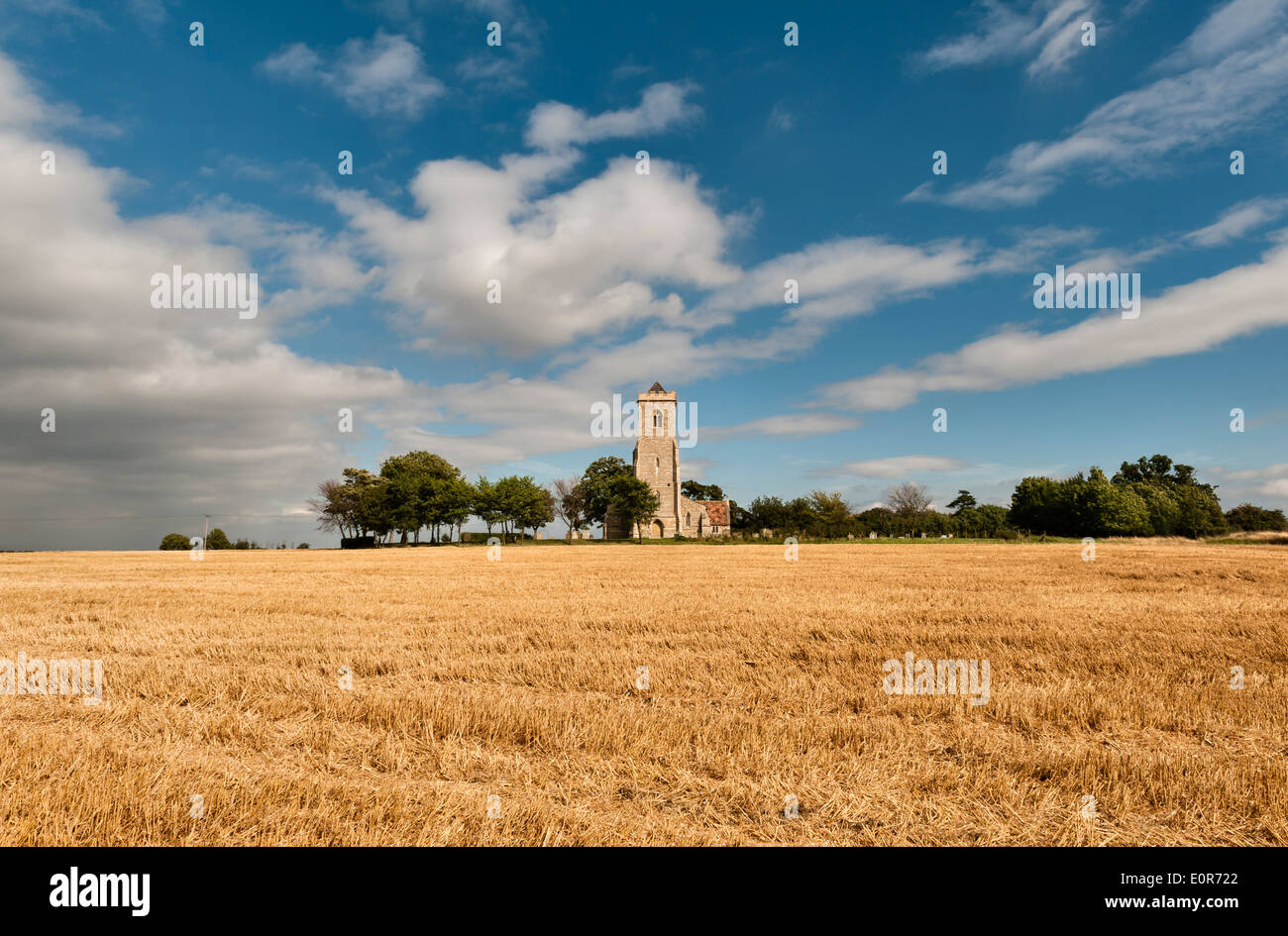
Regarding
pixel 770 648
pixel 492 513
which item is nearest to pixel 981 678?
pixel 770 648

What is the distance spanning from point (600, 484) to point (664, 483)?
1095cm

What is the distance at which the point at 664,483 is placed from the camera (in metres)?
98.9

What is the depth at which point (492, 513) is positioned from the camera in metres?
93.6

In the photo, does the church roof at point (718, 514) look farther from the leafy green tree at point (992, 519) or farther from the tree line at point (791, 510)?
the leafy green tree at point (992, 519)

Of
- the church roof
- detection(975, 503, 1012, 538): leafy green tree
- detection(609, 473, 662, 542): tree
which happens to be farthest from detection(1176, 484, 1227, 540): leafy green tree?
detection(609, 473, 662, 542): tree

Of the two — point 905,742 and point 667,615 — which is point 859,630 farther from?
point 905,742

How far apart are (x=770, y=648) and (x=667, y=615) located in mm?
3507

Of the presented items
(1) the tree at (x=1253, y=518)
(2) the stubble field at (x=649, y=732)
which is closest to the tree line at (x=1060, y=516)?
(1) the tree at (x=1253, y=518)

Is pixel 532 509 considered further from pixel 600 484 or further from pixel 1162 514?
pixel 1162 514

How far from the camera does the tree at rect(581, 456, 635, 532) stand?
93.2 metres

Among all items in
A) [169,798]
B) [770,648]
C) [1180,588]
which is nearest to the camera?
[169,798]

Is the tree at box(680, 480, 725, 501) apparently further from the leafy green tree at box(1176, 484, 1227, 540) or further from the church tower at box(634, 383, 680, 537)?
the leafy green tree at box(1176, 484, 1227, 540)

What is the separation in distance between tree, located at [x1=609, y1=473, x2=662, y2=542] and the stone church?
4637mm
